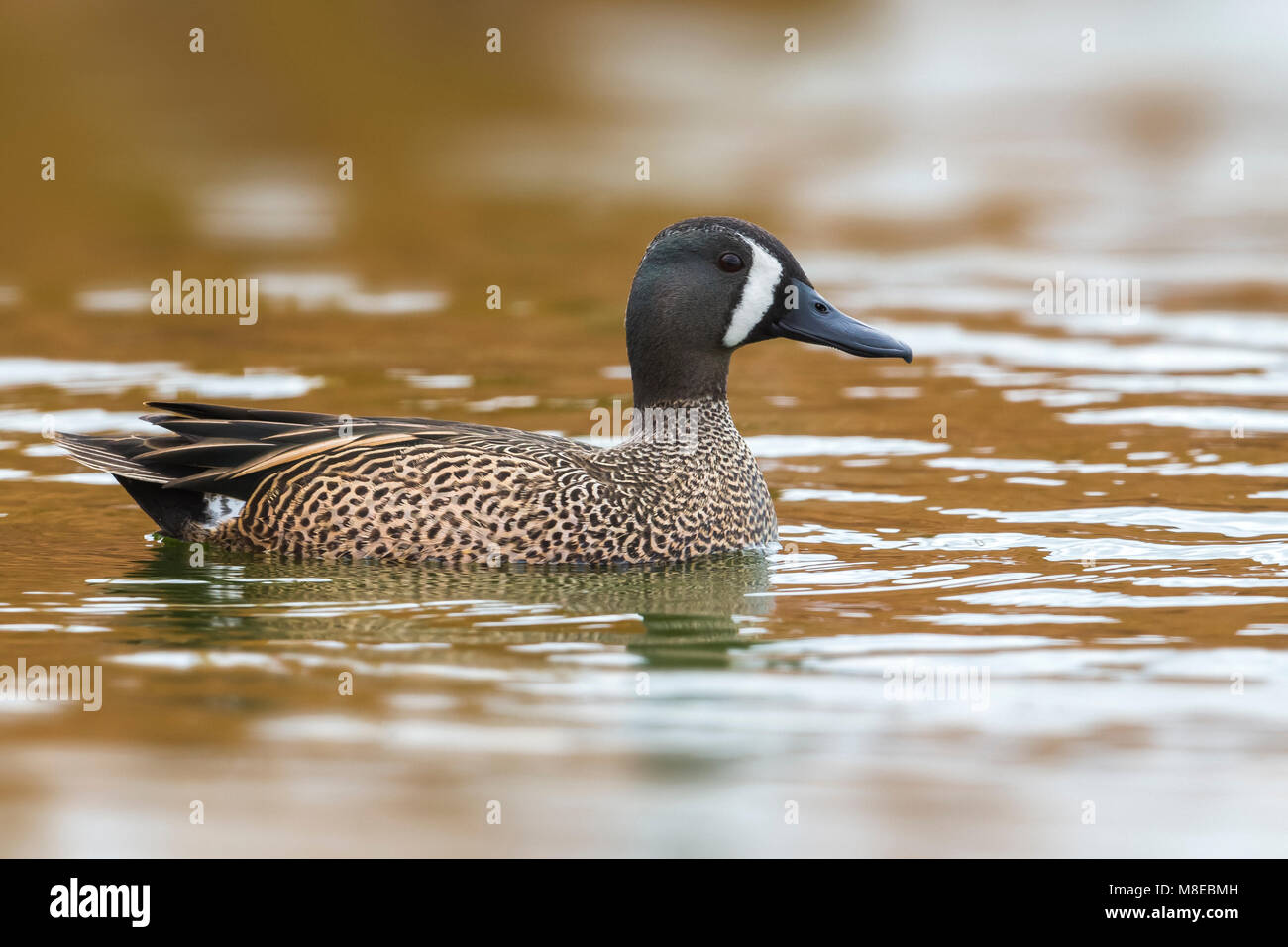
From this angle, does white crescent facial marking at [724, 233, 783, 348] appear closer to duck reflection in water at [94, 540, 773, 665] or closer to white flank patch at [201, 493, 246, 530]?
duck reflection in water at [94, 540, 773, 665]

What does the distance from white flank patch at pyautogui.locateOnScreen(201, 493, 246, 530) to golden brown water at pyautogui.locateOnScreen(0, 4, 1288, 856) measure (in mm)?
262

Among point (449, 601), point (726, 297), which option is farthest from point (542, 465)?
point (726, 297)

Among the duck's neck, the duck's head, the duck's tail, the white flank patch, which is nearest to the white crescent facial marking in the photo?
the duck's head

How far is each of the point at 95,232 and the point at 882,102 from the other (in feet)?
35.1

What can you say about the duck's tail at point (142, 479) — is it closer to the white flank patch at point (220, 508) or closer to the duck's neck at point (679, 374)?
the white flank patch at point (220, 508)

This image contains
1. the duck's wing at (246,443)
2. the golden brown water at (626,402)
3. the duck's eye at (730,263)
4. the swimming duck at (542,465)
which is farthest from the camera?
the duck's eye at (730,263)

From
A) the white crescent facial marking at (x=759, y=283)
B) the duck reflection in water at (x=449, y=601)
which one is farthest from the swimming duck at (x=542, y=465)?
the duck reflection in water at (x=449, y=601)

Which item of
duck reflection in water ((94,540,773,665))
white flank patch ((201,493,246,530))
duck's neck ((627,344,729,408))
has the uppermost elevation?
duck's neck ((627,344,729,408))

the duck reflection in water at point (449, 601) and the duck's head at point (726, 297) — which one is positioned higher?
the duck's head at point (726, 297)

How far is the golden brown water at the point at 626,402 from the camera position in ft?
20.4

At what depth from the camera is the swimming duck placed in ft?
29.2

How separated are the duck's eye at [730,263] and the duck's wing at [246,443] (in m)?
1.06

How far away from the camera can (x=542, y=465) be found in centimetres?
898

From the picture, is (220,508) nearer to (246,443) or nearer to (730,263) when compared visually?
(246,443)
